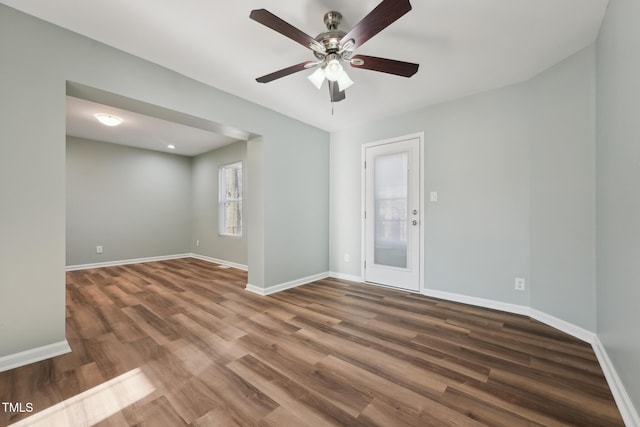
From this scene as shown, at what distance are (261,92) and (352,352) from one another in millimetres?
2874

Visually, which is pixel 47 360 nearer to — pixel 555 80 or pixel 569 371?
pixel 569 371

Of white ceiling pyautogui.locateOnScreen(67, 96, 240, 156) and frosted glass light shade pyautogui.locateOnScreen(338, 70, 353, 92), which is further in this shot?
white ceiling pyautogui.locateOnScreen(67, 96, 240, 156)

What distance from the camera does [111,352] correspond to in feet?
6.51

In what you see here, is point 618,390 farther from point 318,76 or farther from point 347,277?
point 347,277

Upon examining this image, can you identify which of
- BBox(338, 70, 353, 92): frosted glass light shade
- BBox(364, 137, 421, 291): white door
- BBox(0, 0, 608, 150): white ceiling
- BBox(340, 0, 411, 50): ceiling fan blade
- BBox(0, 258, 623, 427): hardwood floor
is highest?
BBox(0, 0, 608, 150): white ceiling

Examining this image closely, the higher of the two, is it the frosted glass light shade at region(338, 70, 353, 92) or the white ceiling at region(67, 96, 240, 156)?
the white ceiling at region(67, 96, 240, 156)

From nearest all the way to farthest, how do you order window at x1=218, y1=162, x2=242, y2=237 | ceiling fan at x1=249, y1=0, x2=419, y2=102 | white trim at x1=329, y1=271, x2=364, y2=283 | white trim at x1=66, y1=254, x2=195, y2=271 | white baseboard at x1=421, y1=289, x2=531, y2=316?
ceiling fan at x1=249, y1=0, x2=419, y2=102, white baseboard at x1=421, y1=289, x2=531, y2=316, white trim at x1=329, y1=271, x2=364, y2=283, white trim at x1=66, y1=254, x2=195, y2=271, window at x1=218, y1=162, x2=242, y2=237

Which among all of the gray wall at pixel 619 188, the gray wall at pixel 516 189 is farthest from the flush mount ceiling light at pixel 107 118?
the gray wall at pixel 619 188

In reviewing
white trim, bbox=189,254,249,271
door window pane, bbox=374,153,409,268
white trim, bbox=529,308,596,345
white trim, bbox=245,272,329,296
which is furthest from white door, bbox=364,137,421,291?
white trim, bbox=189,254,249,271

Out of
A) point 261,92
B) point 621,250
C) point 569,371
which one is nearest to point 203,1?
point 261,92

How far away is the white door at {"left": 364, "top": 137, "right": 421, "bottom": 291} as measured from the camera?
3469 mm

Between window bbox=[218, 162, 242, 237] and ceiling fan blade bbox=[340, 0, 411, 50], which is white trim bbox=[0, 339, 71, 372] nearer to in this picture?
ceiling fan blade bbox=[340, 0, 411, 50]

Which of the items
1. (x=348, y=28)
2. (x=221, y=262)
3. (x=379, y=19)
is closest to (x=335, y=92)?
(x=348, y=28)

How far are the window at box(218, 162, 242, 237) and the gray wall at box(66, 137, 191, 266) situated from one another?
4.49ft
